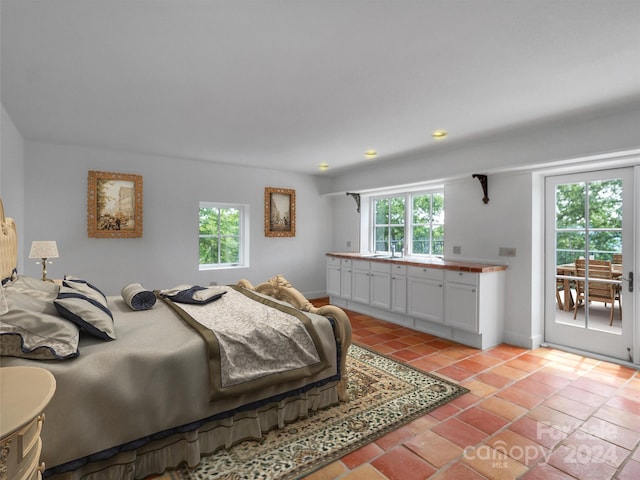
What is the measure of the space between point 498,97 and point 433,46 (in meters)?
1.08

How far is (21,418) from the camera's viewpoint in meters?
0.95

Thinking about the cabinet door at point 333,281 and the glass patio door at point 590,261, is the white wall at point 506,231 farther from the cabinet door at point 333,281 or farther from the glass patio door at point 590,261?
the cabinet door at point 333,281

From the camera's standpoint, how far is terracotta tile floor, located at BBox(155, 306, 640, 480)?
1.90 m

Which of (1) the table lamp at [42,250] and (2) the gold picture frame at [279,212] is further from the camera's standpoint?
(2) the gold picture frame at [279,212]

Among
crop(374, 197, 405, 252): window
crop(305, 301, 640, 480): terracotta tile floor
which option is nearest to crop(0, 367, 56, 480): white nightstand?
crop(305, 301, 640, 480): terracotta tile floor

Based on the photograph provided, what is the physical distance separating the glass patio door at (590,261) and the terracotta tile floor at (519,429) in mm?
335

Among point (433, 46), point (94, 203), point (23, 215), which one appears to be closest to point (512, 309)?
point (433, 46)

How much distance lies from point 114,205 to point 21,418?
13.9ft

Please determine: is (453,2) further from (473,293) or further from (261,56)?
(473,293)

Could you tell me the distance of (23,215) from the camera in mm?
4031

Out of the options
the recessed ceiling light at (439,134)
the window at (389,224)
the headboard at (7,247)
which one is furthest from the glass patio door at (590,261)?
the headboard at (7,247)

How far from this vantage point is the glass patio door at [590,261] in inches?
133

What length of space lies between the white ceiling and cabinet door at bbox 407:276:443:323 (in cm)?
184

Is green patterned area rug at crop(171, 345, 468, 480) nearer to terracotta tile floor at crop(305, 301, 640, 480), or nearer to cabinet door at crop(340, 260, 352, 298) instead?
terracotta tile floor at crop(305, 301, 640, 480)
